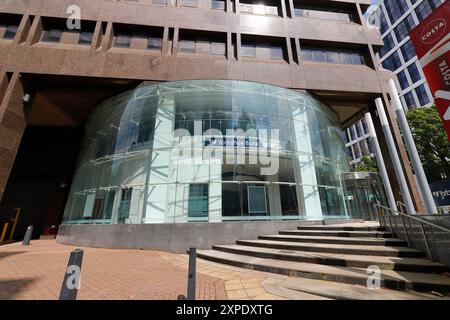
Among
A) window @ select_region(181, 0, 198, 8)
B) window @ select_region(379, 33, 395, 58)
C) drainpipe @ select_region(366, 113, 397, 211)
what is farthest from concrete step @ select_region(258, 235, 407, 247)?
window @ select_region(379, 33, 395, 58)

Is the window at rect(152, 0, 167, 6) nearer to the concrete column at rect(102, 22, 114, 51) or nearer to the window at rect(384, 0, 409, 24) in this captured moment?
the concrete column at rect(102, 22, 114, 51)

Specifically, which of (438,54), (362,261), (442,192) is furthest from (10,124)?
(442,192)

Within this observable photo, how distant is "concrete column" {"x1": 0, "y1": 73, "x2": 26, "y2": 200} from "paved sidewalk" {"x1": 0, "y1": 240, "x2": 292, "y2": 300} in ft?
24.2

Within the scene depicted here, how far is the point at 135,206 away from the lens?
10883 millimetres

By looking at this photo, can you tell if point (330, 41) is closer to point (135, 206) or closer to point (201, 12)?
point (201, 12)

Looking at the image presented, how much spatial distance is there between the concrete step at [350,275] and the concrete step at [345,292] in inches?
5.8

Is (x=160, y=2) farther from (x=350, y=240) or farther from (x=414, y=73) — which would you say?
(x=414, y=73)

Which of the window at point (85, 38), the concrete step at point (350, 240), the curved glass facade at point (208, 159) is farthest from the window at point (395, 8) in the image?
the window at point (85, 38)

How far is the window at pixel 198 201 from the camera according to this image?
10.4 m

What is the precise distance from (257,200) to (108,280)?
721cm

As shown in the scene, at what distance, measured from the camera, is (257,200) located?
1079 cm

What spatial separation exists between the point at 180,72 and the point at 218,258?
1162 cm

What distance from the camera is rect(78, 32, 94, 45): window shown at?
15008 millimetres

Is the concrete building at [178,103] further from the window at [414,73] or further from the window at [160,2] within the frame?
the window at [414,73]
